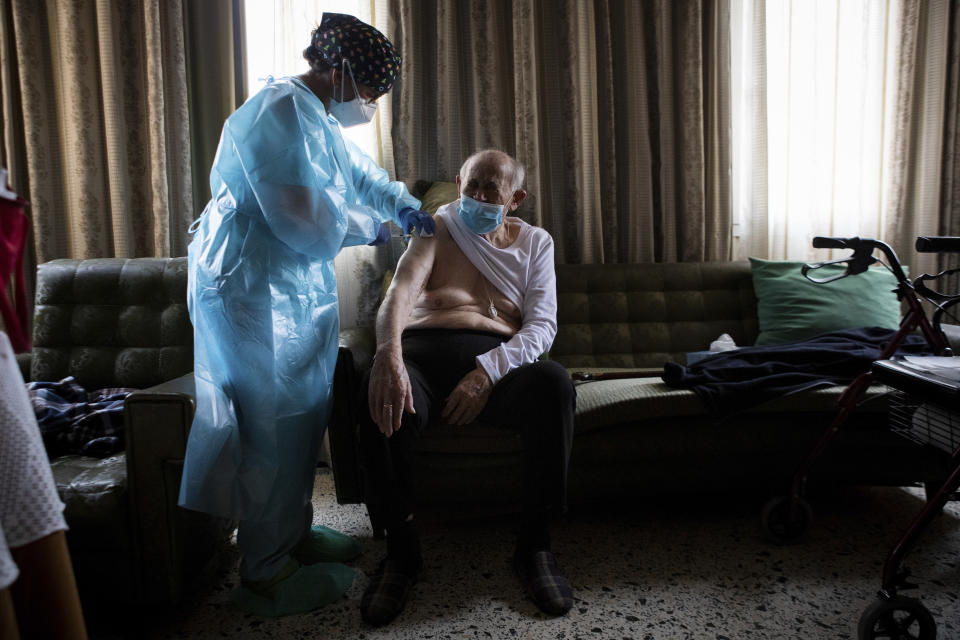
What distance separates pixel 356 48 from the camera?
144 cm

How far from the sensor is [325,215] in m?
1.31

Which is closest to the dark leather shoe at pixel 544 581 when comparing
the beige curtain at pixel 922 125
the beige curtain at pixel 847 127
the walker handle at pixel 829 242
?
the walker handle at pixel 829 242

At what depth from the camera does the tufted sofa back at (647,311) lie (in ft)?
7.41

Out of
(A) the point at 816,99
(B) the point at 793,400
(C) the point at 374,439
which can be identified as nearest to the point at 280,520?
(C) the point at 374,439

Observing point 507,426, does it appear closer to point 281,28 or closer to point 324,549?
point 324,549

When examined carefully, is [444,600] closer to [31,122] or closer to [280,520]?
[280,520]

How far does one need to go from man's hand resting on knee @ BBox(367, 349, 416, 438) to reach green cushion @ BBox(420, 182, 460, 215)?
3.02 ft

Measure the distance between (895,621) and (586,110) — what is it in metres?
1.95

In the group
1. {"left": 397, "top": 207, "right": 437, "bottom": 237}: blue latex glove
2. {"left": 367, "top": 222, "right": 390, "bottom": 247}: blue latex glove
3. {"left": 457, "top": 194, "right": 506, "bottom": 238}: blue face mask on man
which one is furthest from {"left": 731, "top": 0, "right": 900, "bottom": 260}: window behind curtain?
{"left": 367, "top": 222, "right": 390, "bottom": 247}: blue latex glove

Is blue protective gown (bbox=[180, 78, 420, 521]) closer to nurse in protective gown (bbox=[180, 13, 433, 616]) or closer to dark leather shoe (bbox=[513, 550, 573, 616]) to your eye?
nurse in protective gown (bbox=[180, 13, 433, 616])

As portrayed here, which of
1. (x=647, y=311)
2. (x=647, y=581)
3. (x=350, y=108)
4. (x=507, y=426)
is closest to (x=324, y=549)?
(x=507, y=426)

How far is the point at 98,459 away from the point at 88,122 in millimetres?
1513

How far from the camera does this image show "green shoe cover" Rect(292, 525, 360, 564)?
1.56 m

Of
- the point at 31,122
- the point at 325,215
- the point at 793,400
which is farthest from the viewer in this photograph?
the point at 31,122
